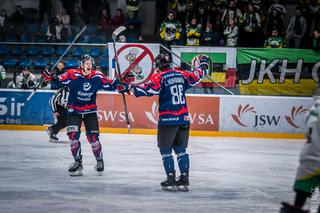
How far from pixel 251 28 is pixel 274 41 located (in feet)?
2.54

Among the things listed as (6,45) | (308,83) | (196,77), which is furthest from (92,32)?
(196,77)

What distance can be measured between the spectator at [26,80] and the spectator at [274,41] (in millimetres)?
5532

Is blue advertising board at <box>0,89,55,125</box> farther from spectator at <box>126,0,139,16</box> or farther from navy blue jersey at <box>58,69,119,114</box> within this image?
navy blue jersey at <box>58,69,119,114</box>

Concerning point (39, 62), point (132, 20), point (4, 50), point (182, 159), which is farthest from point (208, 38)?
point (182, 159)

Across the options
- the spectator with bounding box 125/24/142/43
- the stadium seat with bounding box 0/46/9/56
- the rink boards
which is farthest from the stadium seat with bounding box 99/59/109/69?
the stadium seat with bounding box 0/46/9/56

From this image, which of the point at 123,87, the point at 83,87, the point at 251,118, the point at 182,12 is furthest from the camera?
the point at 182,12

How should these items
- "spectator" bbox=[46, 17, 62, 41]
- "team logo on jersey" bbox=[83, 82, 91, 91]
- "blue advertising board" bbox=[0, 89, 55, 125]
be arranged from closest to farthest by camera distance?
"team logo on jersey" bbox=[83, 82, 91, 91] → "blue advertising board" bbox=[0, 89, 55, 125] → "spectator" bbox=[46, 17, 62, 41]

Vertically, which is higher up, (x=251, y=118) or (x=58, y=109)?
(x=58, y=109)

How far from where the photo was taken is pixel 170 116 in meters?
10.2

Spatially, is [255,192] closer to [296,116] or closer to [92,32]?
[296,116]

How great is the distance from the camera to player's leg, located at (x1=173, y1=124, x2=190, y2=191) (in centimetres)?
1020

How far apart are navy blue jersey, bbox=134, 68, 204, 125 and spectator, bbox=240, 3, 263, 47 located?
9569 millimetres

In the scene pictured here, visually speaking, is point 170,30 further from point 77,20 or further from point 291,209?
point 291,209

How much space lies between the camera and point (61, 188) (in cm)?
1023
